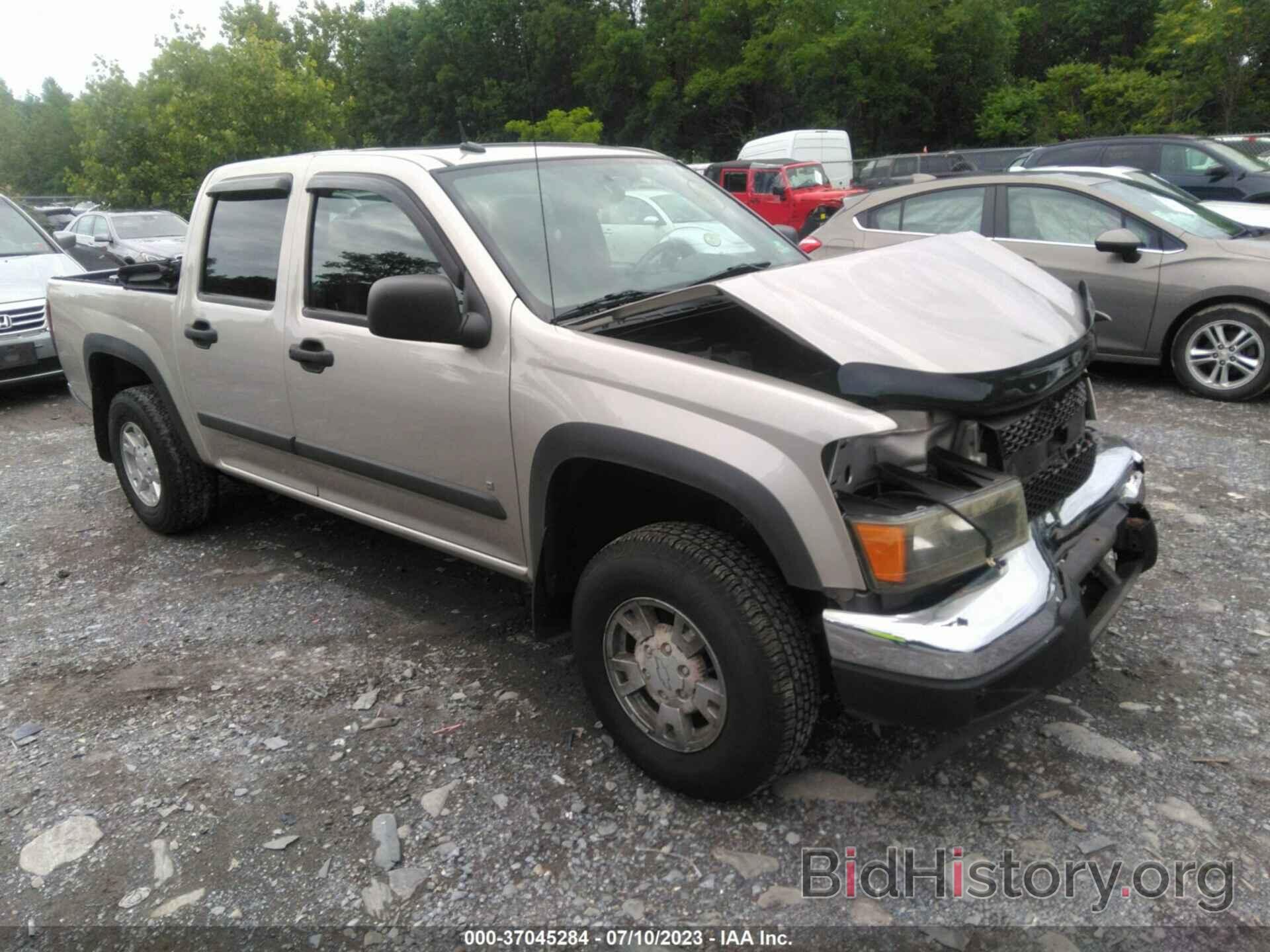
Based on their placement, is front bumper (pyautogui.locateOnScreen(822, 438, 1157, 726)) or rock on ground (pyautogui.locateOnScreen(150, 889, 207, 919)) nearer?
front bumper (pyautogui.locateOnScreen(822, 438, 1157, 726))

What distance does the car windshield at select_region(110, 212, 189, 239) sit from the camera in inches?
649

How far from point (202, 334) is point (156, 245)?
13.7 meters

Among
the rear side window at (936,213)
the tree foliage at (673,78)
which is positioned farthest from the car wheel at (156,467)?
the tree foliage at (673,78)

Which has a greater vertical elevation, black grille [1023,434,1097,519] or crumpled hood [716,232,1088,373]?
crumpled hood [716,232,1088,373]

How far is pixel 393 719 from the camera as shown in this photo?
3305 mm

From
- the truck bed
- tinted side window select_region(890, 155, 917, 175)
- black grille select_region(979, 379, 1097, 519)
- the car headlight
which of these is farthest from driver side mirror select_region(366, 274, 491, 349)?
tinted side window select_region(890, 155, 917, 175)

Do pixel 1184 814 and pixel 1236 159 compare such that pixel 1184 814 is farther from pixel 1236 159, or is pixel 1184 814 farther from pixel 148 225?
pixel 148 225

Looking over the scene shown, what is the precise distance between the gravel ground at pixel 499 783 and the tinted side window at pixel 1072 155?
9.66m

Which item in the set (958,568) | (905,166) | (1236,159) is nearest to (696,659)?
(958,568)

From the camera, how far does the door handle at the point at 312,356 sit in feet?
11.8

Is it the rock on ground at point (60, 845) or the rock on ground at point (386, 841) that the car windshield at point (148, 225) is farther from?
the rock on ground at point (386, 841)

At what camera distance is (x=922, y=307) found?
2.71 meters

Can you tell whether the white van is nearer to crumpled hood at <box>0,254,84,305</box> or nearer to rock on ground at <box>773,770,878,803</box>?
crumpled hood at <box>0,254,84,305</box>

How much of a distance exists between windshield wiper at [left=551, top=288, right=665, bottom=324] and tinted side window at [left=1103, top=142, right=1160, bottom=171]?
37.5ft
